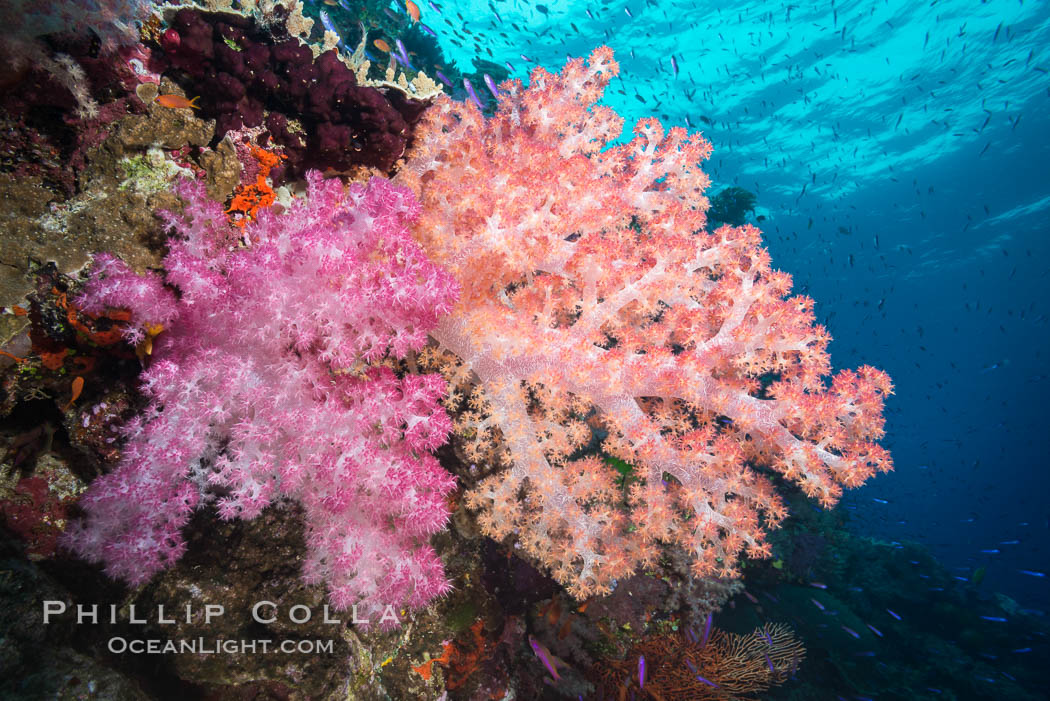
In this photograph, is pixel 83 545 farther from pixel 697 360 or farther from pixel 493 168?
pixel 697 360

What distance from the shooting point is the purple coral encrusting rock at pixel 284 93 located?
3.08m

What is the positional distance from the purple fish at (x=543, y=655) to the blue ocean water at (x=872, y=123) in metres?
10.1

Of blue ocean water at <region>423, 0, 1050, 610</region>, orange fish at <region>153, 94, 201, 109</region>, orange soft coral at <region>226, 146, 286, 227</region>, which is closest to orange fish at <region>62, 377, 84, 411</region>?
orange soft coral at <region>226, 146, 286, 227</region>

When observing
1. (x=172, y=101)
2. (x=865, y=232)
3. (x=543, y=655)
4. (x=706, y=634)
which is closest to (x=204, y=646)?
(x=172, y=101)

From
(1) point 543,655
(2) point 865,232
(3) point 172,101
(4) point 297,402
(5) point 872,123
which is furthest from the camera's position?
(2) point 865,232

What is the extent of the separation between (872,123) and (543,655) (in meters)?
38.6

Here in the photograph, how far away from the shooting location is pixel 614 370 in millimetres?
3303

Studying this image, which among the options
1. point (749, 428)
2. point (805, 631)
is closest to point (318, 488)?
point (749, 428)

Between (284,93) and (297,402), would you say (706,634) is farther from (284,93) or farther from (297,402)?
(284,93)

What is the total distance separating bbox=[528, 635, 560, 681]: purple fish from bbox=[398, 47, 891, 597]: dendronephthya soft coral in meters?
2.11

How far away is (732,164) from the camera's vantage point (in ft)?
114

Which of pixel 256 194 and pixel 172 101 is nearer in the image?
pixel 172 101

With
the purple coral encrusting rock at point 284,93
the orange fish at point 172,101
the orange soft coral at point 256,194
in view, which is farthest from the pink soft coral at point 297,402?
the purple coral encrusting rock at point 284,93

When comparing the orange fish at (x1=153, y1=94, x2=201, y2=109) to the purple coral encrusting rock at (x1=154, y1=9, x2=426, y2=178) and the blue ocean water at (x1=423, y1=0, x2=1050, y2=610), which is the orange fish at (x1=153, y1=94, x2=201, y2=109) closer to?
the purple coral encrusting rock at (x1=154, y1=9, x2=426, y2=178)
